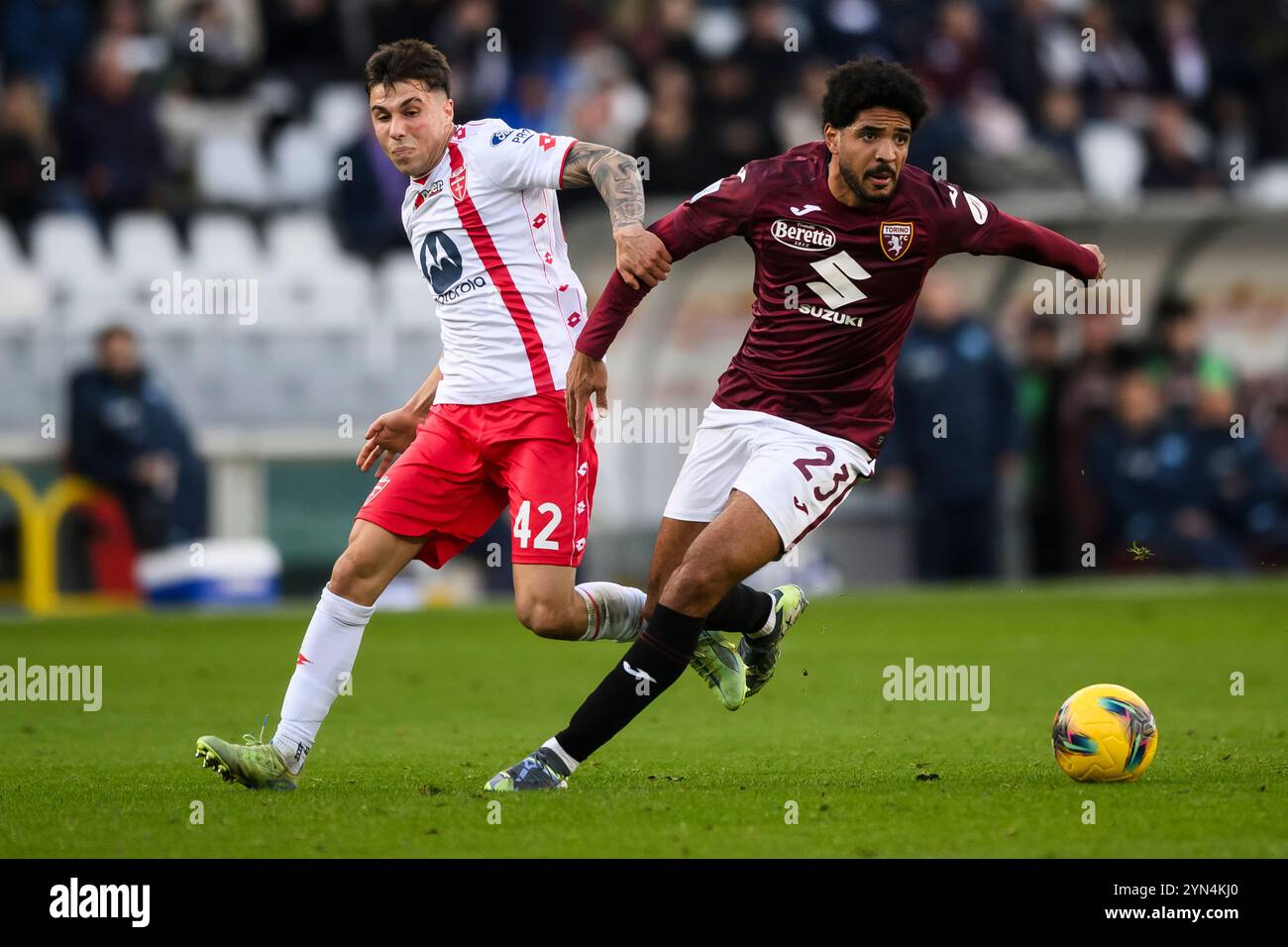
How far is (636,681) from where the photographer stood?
6.89 meters

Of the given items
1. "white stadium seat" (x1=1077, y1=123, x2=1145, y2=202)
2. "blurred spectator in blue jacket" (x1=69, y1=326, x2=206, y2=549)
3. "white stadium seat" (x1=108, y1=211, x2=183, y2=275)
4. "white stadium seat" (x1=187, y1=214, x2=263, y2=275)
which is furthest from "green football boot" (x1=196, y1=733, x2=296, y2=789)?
"white stadium seat" (x1=1077, y1=123, x2=1145, y2=202)

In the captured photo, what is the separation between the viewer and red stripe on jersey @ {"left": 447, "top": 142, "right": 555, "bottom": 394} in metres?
7.43

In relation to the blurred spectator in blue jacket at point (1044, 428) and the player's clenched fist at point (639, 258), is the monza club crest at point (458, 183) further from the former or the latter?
the blurred spectator in blue jacket at point (1044, 428)

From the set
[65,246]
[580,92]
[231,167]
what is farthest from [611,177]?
[231,167]

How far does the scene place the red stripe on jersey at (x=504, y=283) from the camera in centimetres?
743

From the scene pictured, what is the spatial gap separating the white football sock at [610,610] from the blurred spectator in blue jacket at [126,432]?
8970mm

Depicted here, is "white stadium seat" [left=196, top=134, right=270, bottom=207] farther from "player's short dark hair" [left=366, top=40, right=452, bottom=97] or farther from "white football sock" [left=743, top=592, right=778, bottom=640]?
"white football sock" [left=743, top=592, right=778, bottom=640]

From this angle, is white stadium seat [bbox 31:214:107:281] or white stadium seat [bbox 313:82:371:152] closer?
white stadium seat [bbox 31:214:107:281]

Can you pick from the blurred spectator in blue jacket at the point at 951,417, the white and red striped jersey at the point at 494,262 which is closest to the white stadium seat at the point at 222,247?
the blurred spectator in blue jacket at the point at 951,417

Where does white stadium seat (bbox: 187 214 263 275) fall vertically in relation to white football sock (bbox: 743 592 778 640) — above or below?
above

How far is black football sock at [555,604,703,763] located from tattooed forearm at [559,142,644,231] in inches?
53.2

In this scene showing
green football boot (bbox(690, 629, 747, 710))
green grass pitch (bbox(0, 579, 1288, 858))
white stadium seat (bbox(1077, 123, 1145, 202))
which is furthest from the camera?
white stadium seat (bbox(1077, 123, 1145, 202))

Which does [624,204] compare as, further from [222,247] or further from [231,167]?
[231,167]

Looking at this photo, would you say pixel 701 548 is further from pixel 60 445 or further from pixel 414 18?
pixel 414 18
